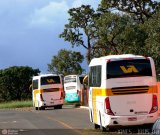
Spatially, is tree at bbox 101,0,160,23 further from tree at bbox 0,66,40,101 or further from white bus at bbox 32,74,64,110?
tree at bbox 0,66,40,101

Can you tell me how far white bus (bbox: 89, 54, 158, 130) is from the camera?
20.0m

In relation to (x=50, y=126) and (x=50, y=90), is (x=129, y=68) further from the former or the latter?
(x=50, y=90)

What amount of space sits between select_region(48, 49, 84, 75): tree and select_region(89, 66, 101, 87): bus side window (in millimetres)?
60570

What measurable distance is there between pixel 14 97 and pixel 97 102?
91082 mm

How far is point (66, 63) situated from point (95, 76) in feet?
212

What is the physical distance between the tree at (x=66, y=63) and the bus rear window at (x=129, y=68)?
62.9 meters

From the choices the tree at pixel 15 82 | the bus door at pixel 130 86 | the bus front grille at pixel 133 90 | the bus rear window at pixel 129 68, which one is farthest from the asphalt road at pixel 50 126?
the tree at pixel 15 82

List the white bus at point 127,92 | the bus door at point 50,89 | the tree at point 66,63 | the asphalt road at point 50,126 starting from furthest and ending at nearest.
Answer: the tree at point 66,63
the bus door at point 50,89
the asphalt road at point 50,126
the white bus at point 127,92

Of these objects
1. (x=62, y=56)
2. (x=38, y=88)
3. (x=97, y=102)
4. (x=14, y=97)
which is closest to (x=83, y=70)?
(x=62, y=56)

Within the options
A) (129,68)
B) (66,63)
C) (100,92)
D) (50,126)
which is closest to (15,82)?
(66,63)

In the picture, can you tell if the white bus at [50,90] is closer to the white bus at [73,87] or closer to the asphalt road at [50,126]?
the white bus at [73,87]

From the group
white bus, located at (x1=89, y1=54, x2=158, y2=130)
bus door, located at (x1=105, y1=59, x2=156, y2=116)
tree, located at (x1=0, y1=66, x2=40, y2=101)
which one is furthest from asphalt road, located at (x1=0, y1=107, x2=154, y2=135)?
tree, located at (x1=0, y1=66, x2=40, y2=101)

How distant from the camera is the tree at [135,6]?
55.7 m

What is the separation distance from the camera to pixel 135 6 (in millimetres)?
56250
